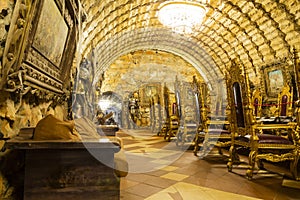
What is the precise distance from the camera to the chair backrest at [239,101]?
2643mm

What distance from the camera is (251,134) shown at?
2549 mm

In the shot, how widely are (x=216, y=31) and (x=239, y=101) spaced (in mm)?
5947

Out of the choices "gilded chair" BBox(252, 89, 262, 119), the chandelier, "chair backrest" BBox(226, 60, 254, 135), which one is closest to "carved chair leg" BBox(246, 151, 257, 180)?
"chair backrest" BBox(226, 60, 254, 135)

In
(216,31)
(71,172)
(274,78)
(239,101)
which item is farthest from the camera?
(216,31)

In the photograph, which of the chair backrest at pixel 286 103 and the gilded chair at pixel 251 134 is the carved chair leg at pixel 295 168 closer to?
the gilded chair at pixel 251 134

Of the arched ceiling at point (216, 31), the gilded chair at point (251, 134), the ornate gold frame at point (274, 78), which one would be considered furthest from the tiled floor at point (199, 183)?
the ornate gold frame at point (274, 78)

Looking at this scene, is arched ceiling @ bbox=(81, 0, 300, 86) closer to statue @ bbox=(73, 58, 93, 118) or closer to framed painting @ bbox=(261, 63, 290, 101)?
framed painting @ bbox=(261, 63, 290, 101)

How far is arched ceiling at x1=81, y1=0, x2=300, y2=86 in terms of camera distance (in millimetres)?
5579

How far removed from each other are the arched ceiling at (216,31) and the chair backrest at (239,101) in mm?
2690

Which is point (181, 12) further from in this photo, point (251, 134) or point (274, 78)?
point (251, 134)

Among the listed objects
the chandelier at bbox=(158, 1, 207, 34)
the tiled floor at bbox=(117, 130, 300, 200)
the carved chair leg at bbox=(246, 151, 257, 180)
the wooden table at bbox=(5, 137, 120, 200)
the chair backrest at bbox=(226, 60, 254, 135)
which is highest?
the chandelier at bbox=(158, 1, 207, 34)

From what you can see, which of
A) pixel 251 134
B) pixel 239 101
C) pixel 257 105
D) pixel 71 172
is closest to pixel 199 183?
pixel 251 134

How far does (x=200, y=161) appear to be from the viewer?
3.38 metres

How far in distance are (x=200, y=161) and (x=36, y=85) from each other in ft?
8.43
